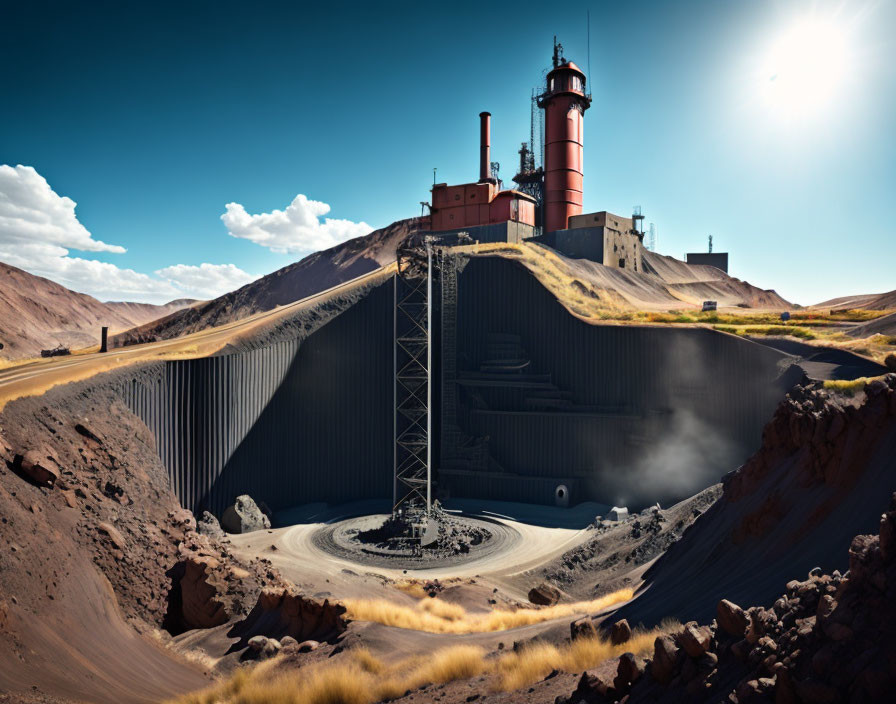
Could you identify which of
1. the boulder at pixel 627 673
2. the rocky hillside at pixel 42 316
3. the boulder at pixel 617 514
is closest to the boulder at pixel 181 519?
the boulder at pixel 627 673

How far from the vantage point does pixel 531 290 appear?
31.3 meters

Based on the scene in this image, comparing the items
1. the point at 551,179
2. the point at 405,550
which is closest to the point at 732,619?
the point at 405,550

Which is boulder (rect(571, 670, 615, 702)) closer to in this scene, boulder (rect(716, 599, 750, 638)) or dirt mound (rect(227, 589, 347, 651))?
boulder (rect(716, 599, 750, 638))

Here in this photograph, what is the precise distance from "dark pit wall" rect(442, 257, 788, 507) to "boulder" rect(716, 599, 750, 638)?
20056 mm

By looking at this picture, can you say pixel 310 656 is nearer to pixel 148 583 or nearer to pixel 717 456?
pixel 148 583

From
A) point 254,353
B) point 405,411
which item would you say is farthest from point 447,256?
point 254,353

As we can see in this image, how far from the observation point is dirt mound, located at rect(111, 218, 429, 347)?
64.9 m

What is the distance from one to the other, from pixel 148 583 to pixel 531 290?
74.8 feet

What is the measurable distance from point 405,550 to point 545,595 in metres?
7.26

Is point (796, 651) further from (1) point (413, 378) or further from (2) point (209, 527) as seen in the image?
(1) point (413, 378)

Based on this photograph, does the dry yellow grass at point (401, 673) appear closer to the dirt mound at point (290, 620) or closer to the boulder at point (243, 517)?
the dirt mound at point (290, 620)

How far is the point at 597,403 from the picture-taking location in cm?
2920

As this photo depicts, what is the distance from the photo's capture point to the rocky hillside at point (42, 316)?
74.4 metres

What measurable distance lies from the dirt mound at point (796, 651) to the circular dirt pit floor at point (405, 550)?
1635 centimetres
